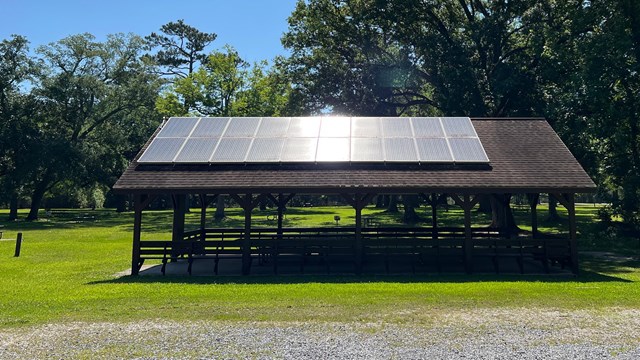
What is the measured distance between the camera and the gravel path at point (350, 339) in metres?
6.74

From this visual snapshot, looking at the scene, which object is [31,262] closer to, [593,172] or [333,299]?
[333,299]

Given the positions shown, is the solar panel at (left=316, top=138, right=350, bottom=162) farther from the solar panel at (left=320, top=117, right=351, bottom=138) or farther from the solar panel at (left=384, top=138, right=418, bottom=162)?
the solar panel at (left=384, top=138, right=418, bottom=162)

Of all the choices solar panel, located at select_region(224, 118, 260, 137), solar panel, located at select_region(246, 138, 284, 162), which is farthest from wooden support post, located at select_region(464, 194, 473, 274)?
solar panel, located at select_region(224, 118, 260, 137)

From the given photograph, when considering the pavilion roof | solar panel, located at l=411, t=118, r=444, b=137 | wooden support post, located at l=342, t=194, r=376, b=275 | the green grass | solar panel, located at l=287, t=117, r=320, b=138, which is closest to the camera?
the green grass

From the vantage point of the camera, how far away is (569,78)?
23.8m

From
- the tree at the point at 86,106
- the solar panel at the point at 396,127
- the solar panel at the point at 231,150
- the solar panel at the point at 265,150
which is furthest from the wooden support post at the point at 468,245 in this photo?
the tree at the point at 86,106

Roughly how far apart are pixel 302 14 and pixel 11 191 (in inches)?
1186

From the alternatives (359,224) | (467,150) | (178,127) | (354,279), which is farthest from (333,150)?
(178,127)

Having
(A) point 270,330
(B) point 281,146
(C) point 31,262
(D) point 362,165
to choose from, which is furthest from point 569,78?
(C) point 31,262

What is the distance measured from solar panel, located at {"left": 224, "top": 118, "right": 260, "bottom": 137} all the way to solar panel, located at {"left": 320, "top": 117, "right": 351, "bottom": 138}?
2.84 metres

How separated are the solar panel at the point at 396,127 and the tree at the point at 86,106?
33.1 m

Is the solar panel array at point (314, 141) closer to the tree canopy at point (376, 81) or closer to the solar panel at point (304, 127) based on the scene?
the solar panel at point (304, 127)

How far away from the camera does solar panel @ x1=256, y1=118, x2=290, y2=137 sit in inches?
671

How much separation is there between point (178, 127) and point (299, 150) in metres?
5.53
